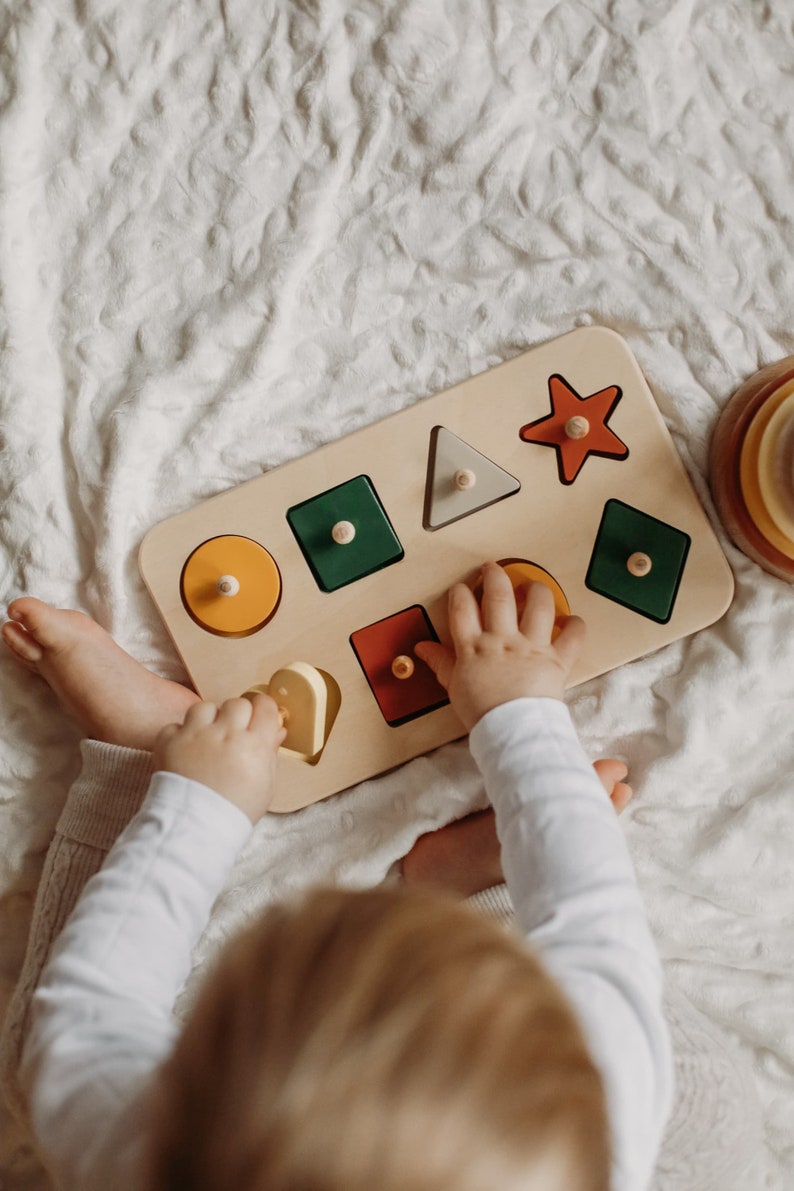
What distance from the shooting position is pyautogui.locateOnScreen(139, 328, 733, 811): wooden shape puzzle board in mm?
623

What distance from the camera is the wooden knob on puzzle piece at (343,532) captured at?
2.03 feet

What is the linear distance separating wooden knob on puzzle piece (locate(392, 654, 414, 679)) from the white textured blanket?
66 millimetres

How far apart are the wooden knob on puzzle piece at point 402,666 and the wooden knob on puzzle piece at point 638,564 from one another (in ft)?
0.51

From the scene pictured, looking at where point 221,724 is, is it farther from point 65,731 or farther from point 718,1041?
point 718,1041

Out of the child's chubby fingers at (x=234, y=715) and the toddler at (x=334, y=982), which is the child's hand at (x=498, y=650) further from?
the child's chubby fingers at (x=234, y=715)

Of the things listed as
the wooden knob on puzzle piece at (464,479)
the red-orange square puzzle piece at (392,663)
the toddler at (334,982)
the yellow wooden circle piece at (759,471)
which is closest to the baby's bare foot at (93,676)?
the toddler at (334,982)

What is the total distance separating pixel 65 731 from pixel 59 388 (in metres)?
0.24

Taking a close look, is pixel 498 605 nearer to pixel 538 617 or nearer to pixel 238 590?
pixel 538 617

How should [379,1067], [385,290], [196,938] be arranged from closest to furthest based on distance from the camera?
1. [379,1067]
2. [196,938]
3. [385,290]

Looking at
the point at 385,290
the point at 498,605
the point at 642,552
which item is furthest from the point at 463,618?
the point at 385,290

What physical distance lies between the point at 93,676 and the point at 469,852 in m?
0.27

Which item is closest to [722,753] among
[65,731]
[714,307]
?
[714,307]

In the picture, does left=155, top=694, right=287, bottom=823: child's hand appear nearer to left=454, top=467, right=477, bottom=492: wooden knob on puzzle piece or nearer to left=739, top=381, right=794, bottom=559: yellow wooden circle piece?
left=454, top=467, right=477, bottom=492: wooden knob on puzzle piece

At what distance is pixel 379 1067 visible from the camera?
1.12ft
